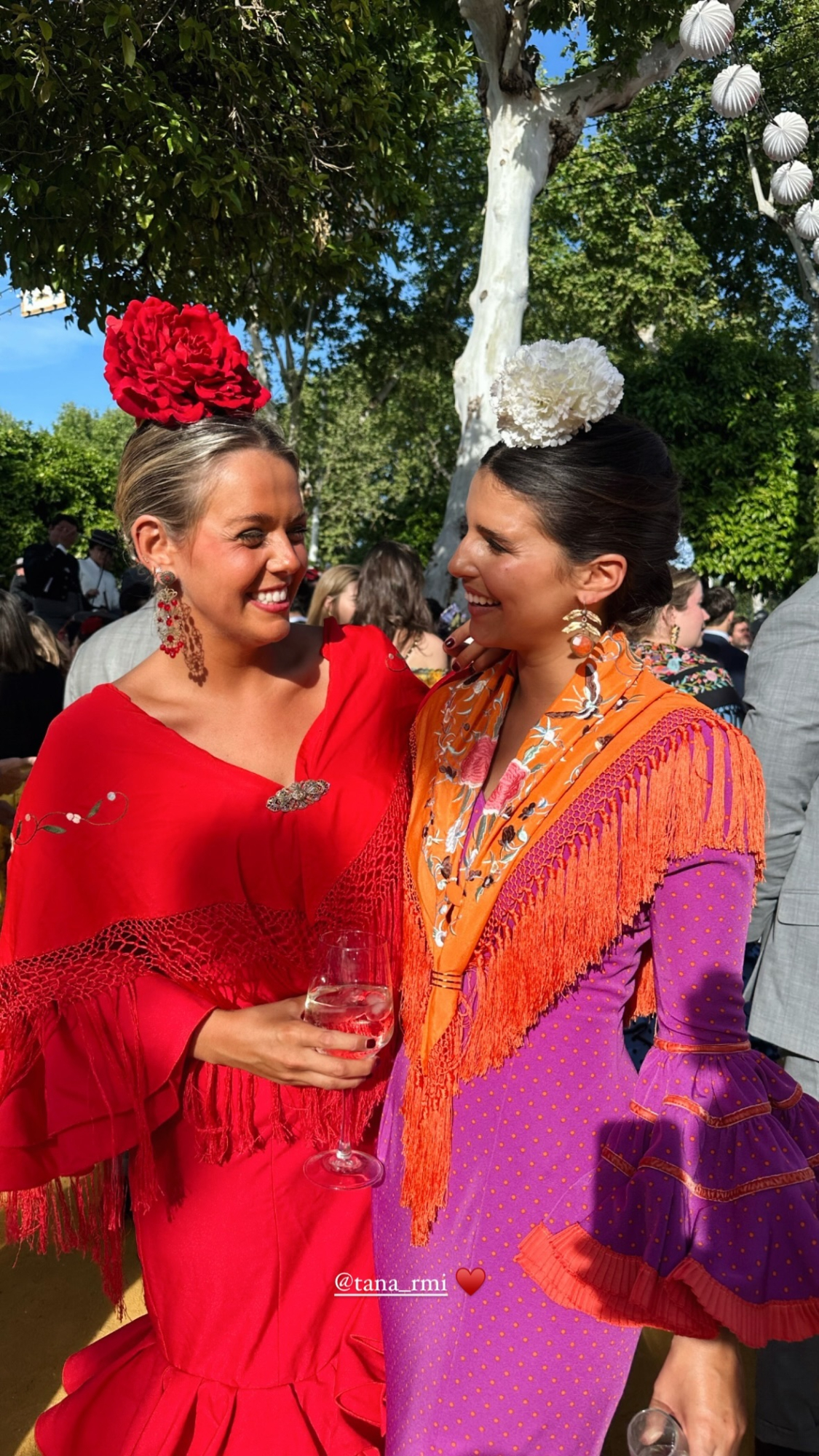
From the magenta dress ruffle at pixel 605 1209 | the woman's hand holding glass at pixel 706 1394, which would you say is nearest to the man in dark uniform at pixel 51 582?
the magenta dress ruffle at pixel 605 1209

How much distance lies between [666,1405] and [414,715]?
1312 millimetres

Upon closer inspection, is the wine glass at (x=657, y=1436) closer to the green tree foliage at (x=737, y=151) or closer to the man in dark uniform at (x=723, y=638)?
the man in dark uniform at (x=723, y=638)

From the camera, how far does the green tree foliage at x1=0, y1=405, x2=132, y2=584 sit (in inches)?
826

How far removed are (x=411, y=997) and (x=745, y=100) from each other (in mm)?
8883

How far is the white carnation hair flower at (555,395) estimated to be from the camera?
1.88 m

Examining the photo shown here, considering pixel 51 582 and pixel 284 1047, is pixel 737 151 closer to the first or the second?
pixel 51 582

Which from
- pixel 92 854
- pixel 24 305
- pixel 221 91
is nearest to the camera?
pixel 92 854

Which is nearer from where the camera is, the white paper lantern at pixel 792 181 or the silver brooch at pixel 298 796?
the silver brooch at pixel 298 796

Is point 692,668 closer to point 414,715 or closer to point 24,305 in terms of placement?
point 414,715

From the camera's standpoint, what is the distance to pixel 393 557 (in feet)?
18.9

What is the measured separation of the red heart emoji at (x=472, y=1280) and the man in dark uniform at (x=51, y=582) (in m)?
8.53

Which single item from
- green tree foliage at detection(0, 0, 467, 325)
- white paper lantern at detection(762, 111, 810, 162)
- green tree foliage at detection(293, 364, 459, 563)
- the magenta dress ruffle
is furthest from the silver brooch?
green tree foliage at detection(293, 364, 459, 563)

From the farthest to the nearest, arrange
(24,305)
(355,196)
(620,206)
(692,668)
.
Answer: (620,206), (24,305), (355,196), (692,668)

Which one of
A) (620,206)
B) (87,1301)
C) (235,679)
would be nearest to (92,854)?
(235,679)
